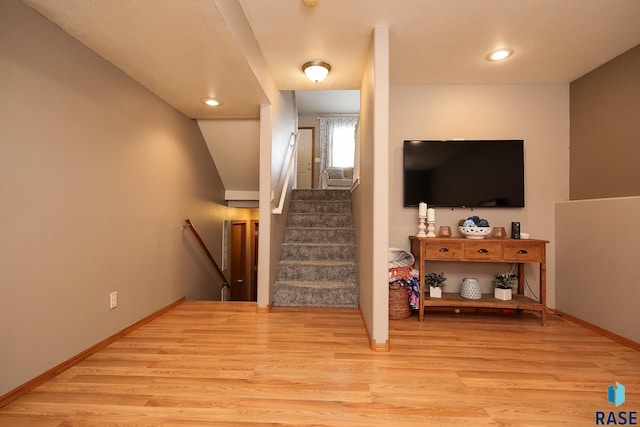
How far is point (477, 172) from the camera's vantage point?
10.3ft

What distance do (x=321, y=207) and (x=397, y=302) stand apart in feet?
6.86

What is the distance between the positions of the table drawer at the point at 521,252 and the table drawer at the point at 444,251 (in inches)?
16.3

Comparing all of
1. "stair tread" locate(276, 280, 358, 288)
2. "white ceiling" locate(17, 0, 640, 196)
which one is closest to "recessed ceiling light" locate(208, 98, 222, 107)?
"white ceiling" locate(17, 0, 640, 196)

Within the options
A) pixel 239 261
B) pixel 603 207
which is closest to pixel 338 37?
pixel 603 207

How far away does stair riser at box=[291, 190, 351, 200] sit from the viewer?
482 cm

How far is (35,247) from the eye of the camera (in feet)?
5.74

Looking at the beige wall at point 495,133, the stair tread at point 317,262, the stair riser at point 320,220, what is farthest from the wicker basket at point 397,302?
the stair riser at point 320,220

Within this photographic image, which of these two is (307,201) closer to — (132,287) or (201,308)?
(201,308)

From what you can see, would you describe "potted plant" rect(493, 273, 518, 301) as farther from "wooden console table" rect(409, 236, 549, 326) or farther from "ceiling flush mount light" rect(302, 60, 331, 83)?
"ceiling flush mount light" rect(302, 60, 331, 83)

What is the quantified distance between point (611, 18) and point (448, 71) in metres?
1.17

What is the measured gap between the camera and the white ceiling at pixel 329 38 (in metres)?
1.83

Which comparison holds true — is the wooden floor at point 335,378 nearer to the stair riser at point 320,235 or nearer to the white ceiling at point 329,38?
the stair riser at point 320,235

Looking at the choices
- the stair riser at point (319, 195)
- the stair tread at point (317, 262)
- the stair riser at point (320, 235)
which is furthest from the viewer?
the stair riser at point (319, 195)

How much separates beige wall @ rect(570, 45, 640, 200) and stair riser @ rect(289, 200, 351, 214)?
2722 millimetres
